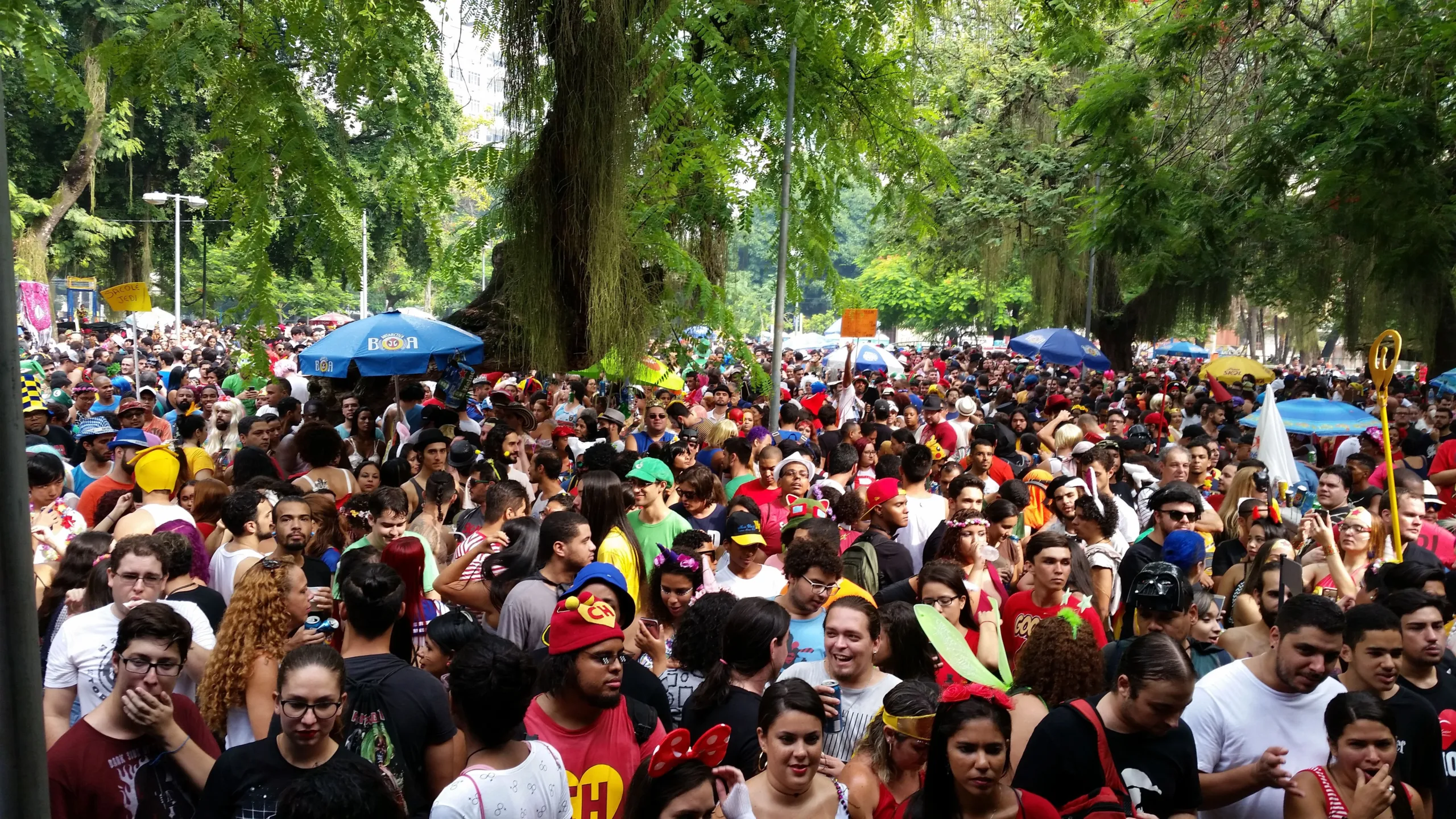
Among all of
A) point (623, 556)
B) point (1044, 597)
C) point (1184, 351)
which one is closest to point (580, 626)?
point (623, 556)

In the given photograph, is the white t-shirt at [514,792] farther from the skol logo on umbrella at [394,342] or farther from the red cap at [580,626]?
the skol logo on umbrella at [394,342]

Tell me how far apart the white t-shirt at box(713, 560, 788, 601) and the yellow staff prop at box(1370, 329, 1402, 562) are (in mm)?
3306

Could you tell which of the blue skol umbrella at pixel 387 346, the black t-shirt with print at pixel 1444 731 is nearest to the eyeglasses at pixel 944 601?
the black t-shirt with print at pixel 1444 731

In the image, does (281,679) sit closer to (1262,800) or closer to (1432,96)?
(1262,800)

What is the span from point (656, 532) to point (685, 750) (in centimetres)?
384

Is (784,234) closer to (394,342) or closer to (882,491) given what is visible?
(882,491)

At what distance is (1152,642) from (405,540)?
3067 mm

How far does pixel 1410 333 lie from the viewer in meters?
17.2

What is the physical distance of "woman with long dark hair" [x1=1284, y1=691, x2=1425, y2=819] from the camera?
12.4ft

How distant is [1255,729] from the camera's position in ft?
13.6

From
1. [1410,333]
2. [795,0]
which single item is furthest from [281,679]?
[1410,333]

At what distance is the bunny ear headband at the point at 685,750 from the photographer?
3004 millimetres

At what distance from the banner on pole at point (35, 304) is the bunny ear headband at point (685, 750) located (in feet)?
82.9

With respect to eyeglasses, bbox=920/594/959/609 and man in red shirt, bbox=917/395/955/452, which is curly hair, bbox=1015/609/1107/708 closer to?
eyeglasses, bbox=920/594/959/609
